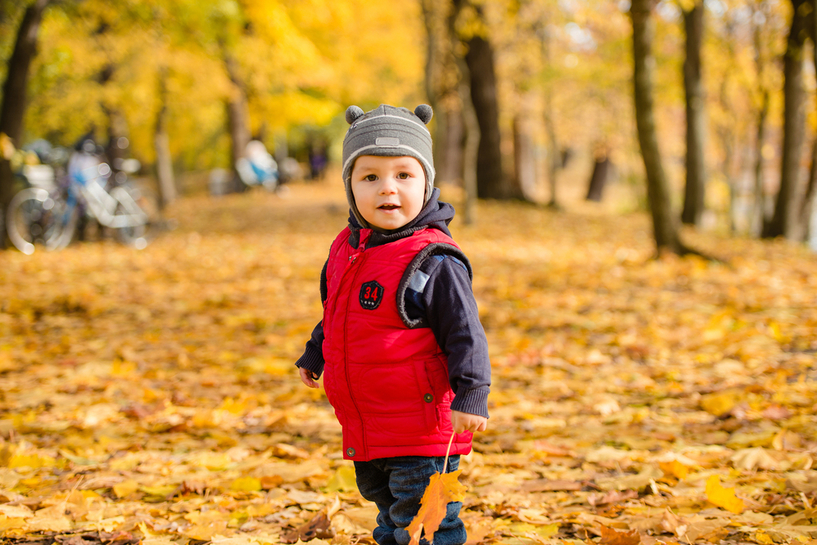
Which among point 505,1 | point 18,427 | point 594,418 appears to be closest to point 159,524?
point 18,427

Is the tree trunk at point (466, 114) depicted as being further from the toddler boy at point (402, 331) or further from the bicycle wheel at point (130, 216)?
the toddler boy at point (402, 331)

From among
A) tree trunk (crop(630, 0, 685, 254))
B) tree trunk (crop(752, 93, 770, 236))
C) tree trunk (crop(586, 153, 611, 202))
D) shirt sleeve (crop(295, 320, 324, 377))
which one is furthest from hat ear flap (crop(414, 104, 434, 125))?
tree trunk (crop(586, 153, 611, 202))

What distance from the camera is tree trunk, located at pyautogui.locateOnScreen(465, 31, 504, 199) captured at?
14594 mm

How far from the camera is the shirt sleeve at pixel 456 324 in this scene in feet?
5.69

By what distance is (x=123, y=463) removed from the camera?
285 centimetres

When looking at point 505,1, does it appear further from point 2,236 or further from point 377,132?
point 377,132

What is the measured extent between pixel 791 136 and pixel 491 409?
9.39 meters

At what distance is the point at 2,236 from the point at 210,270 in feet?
9.83

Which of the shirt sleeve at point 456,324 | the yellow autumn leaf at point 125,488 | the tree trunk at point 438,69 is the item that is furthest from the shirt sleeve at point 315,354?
the tree trunk at point 438,69

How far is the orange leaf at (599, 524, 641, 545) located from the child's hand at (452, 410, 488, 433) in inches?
25.1

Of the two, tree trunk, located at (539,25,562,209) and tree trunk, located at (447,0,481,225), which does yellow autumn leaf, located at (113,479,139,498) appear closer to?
tree trunk, located at (447,0,481,225)

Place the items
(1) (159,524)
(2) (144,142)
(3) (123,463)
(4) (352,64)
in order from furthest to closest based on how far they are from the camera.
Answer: (2) (144,142) < (4) (352,64) < (3) (123,463) < (1) (159,524)

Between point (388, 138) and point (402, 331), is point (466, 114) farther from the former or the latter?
point (402, 331)

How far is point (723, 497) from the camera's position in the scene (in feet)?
7.34
